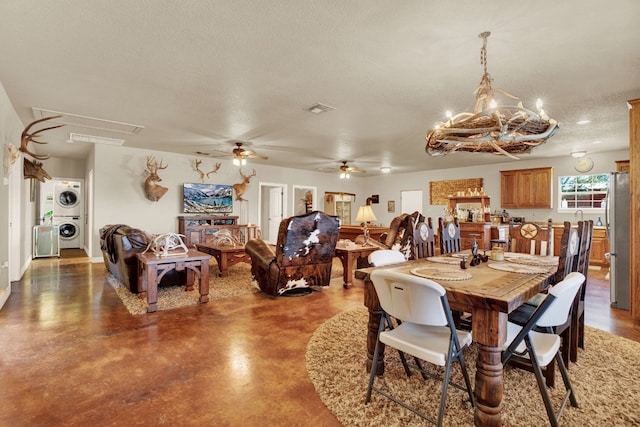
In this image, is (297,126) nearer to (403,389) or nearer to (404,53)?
(404,53)

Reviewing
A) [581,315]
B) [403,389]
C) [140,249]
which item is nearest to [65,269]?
[140,249]

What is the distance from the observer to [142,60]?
286cm

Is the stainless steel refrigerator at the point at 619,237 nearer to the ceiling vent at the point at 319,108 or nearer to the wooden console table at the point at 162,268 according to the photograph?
the ceiling vent at the point at 319,108

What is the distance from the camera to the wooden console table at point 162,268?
3.44 meters

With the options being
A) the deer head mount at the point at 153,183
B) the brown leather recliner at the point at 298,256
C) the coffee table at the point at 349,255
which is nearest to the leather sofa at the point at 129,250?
the brown leather recliner at the point at 298,256

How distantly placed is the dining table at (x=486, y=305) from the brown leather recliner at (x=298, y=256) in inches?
72.0

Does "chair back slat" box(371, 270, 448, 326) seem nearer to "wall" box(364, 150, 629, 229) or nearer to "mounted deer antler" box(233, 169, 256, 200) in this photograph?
"mounted deer antler" box(233, 169, 256, 200)

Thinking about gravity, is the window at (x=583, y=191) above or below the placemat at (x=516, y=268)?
above

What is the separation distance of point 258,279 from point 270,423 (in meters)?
2.67

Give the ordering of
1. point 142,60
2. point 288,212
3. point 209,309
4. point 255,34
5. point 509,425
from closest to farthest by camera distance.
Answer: point 509,425 < point 255,34 < point 142,60 < point 209,309 < point 288,212

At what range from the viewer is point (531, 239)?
3.29m

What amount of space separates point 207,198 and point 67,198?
3963mm

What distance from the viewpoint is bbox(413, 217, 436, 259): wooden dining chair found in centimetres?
321

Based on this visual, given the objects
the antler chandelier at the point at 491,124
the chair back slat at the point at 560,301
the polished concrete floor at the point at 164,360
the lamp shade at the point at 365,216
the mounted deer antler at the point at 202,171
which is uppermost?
the mounted deer antler at the point at 202,171
